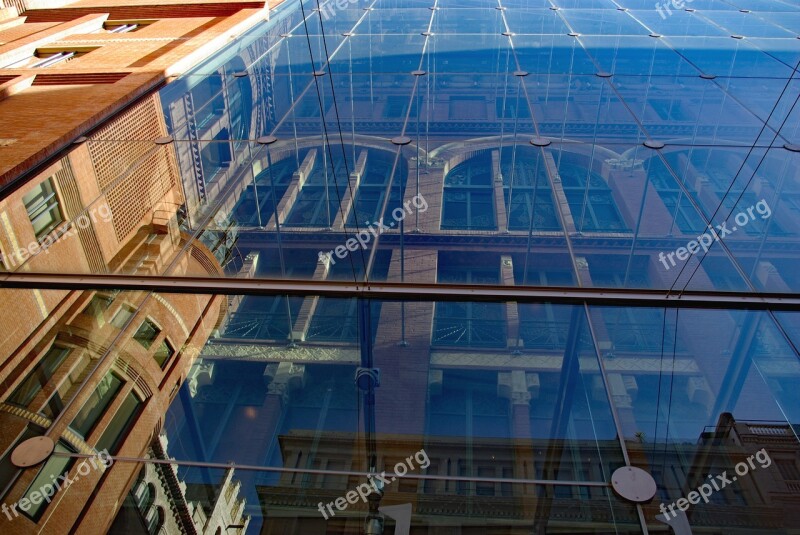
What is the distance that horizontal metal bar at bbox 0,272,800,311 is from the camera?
641cm

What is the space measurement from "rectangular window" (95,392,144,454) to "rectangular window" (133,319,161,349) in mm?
638

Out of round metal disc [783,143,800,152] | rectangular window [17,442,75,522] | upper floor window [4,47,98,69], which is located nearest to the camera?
rectangular window [17,442,75,522]

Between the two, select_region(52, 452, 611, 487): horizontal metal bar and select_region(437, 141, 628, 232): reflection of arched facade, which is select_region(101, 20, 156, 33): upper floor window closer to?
select_region(437, 141, 628, 232): reflection of arched facade

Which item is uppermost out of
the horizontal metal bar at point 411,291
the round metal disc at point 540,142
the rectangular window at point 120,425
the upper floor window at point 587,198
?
the round metal disc at point 540,142

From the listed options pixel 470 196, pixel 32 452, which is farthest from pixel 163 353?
pixel 470 196

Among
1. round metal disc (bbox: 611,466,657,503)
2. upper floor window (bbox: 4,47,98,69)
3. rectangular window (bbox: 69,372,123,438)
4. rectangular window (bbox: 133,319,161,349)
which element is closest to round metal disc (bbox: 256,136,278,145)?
rectangular window (bbox: 133,319,161,349)

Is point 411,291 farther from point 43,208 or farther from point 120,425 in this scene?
point 43,208

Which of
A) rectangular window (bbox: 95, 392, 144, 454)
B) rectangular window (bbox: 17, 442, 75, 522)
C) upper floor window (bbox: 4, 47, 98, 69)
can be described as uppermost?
upper floor window (bbox: 4, 47, 98, 69)

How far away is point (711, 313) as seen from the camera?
21.0 feet

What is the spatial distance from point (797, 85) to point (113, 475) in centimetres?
1568

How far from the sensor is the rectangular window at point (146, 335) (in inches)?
260

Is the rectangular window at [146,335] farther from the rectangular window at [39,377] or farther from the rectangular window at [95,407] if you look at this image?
the rectangular window at [39,377]

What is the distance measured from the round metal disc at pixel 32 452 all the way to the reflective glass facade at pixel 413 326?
0.07 meters

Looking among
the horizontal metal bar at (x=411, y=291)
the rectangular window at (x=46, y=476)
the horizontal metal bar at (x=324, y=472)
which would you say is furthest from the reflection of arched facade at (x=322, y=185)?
the rectangular window at (x=46, y=476)
